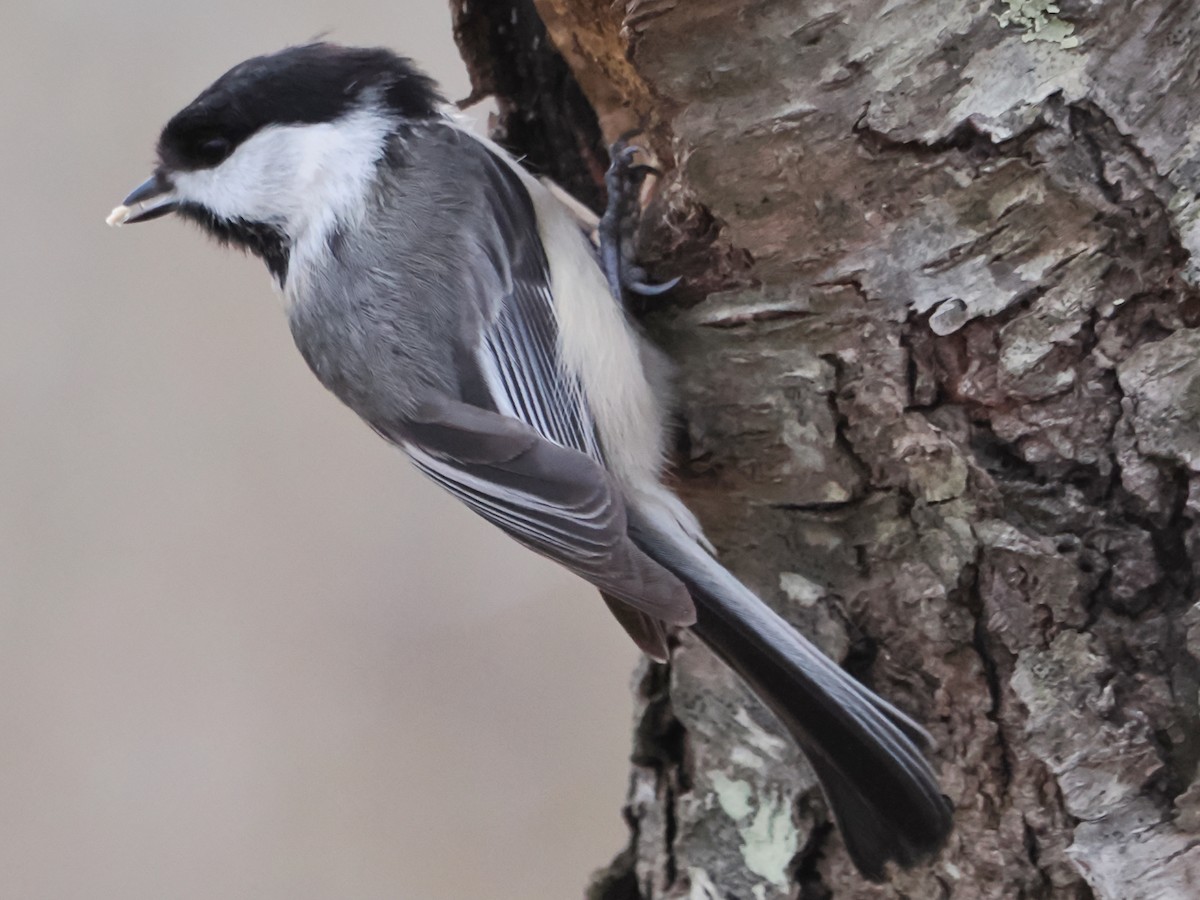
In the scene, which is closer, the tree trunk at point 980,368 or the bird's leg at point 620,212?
the tree trunk at point 980,368

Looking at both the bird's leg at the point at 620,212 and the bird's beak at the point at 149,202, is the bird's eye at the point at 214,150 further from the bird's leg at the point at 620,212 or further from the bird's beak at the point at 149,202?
the bird's leg at the point at 620,212

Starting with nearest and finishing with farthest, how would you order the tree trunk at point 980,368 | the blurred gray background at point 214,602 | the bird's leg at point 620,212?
the tree trunk at point 980,368, the bird's leg at point 620,212, the blurred gray background at point 214,602

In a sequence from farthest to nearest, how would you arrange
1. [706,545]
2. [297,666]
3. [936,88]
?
[297,666], [706,545], [936,88]

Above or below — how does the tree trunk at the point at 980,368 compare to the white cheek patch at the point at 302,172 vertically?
below

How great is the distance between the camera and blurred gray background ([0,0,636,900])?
151cm

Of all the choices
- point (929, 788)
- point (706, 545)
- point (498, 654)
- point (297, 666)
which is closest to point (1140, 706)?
point (929, 788)

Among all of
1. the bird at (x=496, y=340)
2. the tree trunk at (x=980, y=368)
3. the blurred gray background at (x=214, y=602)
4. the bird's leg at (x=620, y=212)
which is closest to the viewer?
the tree trunk at (x=980, y=368)

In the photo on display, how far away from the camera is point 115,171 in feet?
5.06

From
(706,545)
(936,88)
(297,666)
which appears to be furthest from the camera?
(297,666)

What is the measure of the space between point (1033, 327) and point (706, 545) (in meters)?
0.30

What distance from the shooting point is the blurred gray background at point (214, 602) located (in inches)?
59.3

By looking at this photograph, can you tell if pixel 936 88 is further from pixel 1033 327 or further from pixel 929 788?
pixel 929 788

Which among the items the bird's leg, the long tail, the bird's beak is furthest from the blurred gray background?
the long tail

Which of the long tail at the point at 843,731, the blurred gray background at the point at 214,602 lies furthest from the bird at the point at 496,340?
the blurred gray background at the point at 214,602
